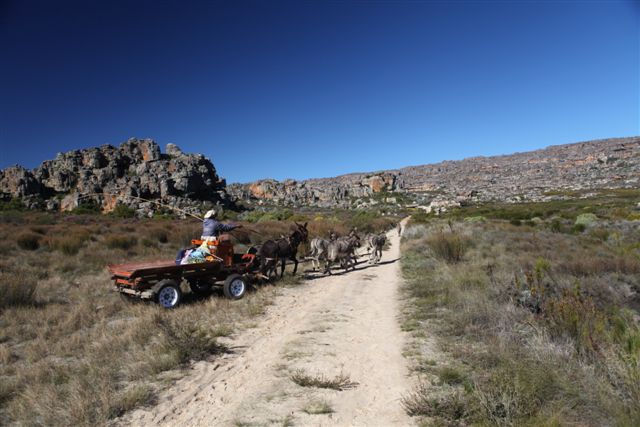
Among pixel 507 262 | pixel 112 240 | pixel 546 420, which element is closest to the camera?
pixel 546 420

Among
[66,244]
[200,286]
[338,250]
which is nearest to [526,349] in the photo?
[200,286]

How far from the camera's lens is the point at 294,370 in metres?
5.36

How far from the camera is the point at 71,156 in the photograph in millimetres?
61156

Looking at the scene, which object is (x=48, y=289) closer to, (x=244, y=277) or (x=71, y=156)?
(x=244, y=277)

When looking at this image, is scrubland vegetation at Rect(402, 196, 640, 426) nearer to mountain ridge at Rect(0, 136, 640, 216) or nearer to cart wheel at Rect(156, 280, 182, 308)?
cart wheel at Rect(156, 280, 182, 308)

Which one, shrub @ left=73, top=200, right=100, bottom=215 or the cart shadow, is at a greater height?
shrub @ left=73, top=200, right=100, bottom=215

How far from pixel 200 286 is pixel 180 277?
1252 millimetres

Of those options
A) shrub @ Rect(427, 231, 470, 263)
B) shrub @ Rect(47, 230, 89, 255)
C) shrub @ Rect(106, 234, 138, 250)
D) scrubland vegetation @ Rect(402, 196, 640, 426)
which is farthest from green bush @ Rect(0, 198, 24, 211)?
scrubland vegetation @ Rect(402, 196, 640, 426)

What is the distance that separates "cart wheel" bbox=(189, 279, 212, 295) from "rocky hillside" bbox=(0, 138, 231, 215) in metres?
38.7

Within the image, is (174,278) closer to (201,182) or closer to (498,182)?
(201,182)

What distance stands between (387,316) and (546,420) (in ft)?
16.1

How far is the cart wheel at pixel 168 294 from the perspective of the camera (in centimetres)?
824

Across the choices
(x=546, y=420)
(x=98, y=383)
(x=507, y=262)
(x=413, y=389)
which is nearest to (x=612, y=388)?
(x=546, y=420)

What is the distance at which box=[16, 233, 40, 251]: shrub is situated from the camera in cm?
1746
